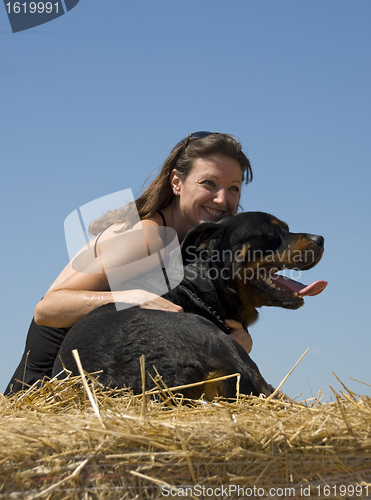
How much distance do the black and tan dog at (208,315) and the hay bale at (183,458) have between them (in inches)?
31.7

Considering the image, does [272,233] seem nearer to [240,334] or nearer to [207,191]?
[207,191]

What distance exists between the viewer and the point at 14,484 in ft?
5.64

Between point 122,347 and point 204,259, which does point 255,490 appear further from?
point 204,259

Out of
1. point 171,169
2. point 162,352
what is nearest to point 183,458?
point 162,352

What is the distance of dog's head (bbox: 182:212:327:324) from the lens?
4020 millimetres

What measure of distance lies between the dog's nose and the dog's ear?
2.78 ft

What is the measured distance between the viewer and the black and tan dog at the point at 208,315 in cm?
274

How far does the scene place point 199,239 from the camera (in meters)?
4.08

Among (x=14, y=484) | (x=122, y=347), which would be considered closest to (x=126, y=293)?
(x=122, y=347)

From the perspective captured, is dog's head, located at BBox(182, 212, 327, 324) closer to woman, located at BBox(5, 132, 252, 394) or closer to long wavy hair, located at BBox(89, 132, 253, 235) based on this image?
woman, located at BBox(5, 132, 252, 394)

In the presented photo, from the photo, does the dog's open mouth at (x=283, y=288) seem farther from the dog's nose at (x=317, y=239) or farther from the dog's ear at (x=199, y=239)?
the dog's ear at (x=199, y=239)

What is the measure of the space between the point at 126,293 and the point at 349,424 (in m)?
1.97

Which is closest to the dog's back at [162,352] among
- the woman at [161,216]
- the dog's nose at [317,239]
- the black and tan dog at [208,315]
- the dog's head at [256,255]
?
the black and tan dog at [208,315]

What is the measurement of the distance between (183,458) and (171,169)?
3.66 m
